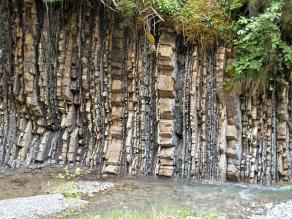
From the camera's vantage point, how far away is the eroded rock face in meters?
9.73

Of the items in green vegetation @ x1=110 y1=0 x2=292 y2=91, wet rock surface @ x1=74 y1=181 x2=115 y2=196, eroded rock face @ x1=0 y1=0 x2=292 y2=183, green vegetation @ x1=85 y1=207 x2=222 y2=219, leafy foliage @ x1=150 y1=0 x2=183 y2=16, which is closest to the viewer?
green vegetation @ x1=85 y1=207 x2=222 y2=219

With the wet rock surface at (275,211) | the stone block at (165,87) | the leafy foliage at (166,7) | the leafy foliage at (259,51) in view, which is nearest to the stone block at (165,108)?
the stone block at (165,87)

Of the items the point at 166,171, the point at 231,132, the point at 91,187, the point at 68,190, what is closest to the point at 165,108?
the point at 166,171

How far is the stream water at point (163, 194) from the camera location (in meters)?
7.34

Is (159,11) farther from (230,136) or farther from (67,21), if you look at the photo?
(230,136)

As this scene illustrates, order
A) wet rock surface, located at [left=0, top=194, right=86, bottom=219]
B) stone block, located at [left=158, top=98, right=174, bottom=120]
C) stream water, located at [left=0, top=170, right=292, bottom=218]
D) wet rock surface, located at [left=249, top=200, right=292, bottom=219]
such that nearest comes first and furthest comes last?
1. wet rock surface, located at [left=0, top=194, right=86, bottom=219]
2. wet rock surface, located at [left=249, top=200, right=292, bottom=219]
3. stream water, located at [left=0, top=170, right=292, bottom=218]
4. stone block, located at [left=158, top=98, right=174, bottom=120]

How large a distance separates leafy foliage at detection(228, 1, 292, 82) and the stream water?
7.66 ft

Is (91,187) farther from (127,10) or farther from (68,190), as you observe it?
(127,10)

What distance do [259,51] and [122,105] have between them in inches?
124

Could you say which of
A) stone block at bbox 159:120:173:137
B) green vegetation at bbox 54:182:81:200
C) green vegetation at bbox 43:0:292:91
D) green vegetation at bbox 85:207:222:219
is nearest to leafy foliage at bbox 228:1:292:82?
green vegetation at bbox 43:0:292:91

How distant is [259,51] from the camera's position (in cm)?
952

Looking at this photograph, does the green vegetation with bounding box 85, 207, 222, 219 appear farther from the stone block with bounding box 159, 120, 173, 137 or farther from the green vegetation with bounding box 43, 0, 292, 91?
the green vegetation with bounding box 43, 0, 292, 91

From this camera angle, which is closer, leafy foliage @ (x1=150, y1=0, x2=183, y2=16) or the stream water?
the stream water

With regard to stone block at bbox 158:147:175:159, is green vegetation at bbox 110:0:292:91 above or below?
above
